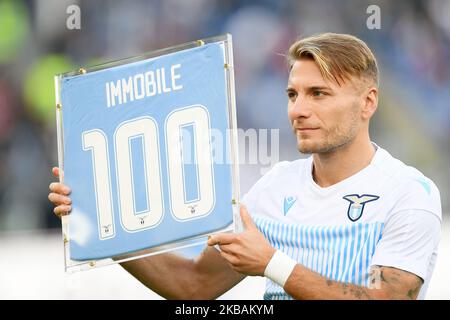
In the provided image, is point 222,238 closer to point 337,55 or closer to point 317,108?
point 317,108

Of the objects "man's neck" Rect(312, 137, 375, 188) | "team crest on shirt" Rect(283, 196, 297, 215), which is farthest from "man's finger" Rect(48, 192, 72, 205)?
"man's neck" Rect(312, 137, 375, 188)

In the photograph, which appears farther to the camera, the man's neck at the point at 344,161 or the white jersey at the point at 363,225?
the man's neck at the point at 344,161

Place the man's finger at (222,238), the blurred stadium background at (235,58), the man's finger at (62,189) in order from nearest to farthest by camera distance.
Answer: the man's finger at (222,238) < the man's finger at (62,189) < the blurred stadium background at (235,58)

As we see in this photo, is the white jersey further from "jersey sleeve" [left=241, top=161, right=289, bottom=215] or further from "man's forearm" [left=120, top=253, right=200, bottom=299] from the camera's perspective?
"man's forearm" [left=120, top=253, right=200, bottom=299]

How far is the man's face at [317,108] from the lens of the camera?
2549 mm

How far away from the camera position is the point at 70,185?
2564 millimetres

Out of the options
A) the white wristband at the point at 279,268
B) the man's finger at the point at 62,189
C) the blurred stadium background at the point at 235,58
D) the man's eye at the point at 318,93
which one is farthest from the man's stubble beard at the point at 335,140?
the blurred stadium background at the point at 235,58

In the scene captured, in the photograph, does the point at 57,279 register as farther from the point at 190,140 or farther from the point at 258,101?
the point at 190,140

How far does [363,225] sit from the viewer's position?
2527 millimetres

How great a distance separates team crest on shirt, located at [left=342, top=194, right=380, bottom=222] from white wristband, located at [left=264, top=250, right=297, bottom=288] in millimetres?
273

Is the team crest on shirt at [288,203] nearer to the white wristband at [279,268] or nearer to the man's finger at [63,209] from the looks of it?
the white wristband at [279,268]

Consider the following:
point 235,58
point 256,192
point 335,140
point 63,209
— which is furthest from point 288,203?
point 235,58

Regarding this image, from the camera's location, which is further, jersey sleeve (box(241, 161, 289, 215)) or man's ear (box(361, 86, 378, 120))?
jersey sleeve (box(241, 161, 289, 215))

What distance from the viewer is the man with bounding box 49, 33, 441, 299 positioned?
242 centimetres
